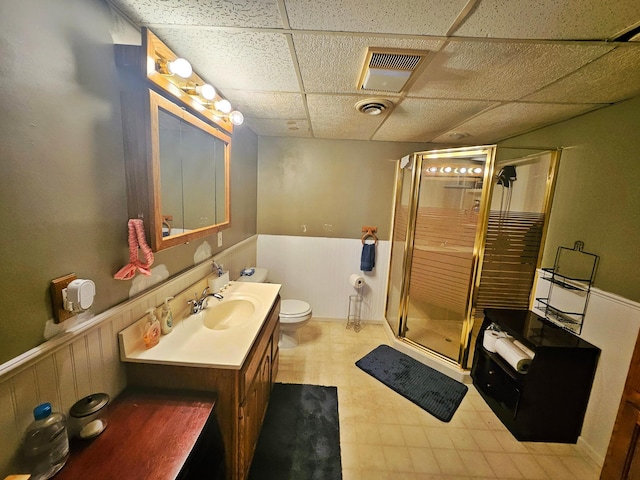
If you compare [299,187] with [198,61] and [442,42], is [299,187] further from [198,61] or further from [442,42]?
[442,42]

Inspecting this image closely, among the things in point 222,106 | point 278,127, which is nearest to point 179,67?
point 222,106

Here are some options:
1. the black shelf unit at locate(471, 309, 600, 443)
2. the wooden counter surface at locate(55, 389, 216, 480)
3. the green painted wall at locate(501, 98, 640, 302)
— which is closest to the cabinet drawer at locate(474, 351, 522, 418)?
the black shelf unit at locate(471, 309, 600, 443)

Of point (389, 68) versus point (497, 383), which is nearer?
point (389, 68)

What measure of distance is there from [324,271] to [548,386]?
2136 mm

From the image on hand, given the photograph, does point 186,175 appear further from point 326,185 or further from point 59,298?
point 326,185

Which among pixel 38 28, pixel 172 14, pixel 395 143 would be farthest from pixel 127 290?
pixel 395 143

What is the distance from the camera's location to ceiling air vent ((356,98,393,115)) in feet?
5.57

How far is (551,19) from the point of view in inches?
35.5

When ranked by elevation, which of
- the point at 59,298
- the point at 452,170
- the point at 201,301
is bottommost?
the point at 201,301

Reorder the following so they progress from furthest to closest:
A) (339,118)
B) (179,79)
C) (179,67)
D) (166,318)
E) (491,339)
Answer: (339,118)
(491,339)
(166,318)
(179,79)
(179,67)

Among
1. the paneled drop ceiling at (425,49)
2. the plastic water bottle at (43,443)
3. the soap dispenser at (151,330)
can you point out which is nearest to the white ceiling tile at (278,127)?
the paneled drop ceiling at (425,49)

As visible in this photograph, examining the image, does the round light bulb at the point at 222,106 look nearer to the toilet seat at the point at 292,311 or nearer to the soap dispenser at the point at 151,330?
the soap dispenser at the point at 151,330

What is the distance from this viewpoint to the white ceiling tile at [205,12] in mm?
909

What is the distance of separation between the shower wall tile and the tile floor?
134 centimetres
